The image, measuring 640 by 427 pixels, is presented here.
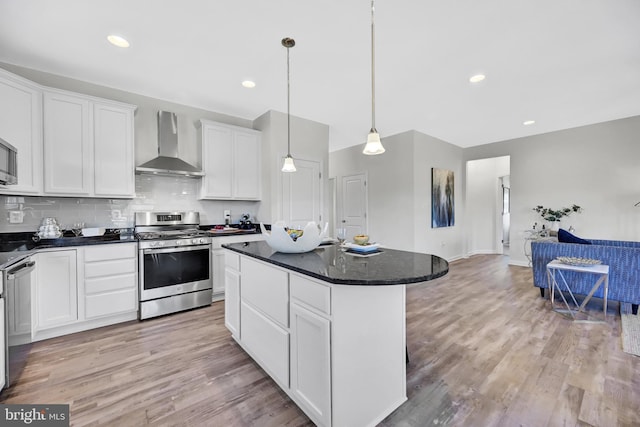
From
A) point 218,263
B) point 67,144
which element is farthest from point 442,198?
point 67,144

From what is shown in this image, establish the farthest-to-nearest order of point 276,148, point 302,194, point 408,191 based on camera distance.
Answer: point 408,191
point 302,194
point 276,148

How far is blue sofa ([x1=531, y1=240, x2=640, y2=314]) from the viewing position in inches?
113

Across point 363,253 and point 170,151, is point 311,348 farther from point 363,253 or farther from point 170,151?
point 170,151

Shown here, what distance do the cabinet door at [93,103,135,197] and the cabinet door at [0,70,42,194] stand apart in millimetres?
436

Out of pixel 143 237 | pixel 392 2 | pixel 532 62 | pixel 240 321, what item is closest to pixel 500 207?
pixel 532 62

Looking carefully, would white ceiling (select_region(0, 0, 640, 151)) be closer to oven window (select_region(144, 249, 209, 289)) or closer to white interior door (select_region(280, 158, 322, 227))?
white interior door (select_region(280, 158, 322, 227))

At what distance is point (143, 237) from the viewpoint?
2.98 meters

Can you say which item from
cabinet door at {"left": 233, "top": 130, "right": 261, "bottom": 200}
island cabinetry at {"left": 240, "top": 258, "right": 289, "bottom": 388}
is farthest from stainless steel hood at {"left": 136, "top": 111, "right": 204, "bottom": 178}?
island cabinetry at {"left": 240, "top": 258, "right": 289, "bottom": 388}

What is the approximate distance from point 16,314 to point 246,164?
2.80m

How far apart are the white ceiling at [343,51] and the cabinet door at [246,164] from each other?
415mm

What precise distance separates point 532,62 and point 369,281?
3174 millimetres

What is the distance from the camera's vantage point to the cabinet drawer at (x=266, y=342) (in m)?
1.65

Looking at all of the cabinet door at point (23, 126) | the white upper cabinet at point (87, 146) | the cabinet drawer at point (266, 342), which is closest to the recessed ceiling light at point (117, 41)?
the white upper cabinet at point (87, 146)

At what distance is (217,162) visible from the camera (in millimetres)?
3771
